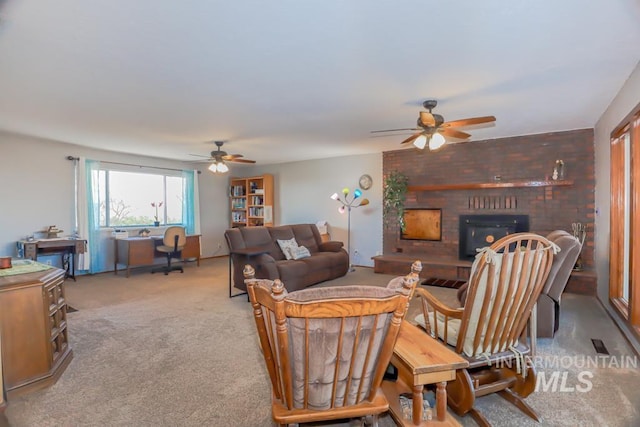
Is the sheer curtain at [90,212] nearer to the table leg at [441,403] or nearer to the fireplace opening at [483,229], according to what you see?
the table leg at [441,403]

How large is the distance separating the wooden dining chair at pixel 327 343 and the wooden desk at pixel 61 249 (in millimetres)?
5379

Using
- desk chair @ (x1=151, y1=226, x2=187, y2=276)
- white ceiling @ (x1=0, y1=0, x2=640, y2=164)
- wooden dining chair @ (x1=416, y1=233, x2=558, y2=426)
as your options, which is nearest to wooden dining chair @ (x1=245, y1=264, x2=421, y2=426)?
wooden dining chair @ (x1=416, y1=233, x2=558, y2=426)

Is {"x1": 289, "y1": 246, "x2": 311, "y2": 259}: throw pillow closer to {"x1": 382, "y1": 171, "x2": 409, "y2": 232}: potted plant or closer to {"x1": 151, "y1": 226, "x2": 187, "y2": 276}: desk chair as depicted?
{"x1": 382, "y1": 171, "x2": 409, "y2": 232}: potted plant

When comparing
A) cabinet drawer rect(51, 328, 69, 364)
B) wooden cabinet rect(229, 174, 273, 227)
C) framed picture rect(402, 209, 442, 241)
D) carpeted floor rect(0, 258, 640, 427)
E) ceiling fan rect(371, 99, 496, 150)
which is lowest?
carpeted floor rect(0, 258, 640, 427)

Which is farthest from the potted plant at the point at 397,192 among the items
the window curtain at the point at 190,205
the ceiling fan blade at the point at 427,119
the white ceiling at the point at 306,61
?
the window curtain at the point at 190,205

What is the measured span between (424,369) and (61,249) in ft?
20.0

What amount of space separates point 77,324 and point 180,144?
315 centimetres

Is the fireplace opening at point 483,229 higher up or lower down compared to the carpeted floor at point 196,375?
higher up

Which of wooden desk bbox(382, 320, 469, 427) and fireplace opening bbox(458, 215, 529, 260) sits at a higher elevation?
fireplace opening bbox(458, 215, 529, 260)

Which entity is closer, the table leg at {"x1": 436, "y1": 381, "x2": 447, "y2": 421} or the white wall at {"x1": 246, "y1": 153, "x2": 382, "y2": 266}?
the table leg at {"x1": 436, "y1": 381, "x2": 447, "y2": 421}

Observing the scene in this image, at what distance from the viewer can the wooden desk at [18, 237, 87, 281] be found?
4.94m

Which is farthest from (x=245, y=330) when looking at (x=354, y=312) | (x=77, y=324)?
(x=354, y=312)

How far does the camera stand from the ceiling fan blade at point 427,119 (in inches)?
127

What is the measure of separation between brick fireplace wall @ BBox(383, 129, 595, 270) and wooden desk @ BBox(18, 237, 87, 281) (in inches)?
210
